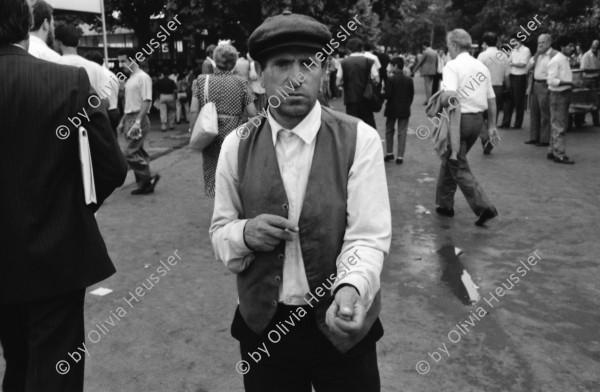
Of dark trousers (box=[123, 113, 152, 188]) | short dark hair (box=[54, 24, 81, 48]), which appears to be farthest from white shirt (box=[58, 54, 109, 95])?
dark trousers (box=[123, 113, 152, 188])

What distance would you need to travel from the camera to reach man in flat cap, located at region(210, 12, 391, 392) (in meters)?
1.92

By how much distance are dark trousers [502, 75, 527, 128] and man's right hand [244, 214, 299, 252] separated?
40.3 feet

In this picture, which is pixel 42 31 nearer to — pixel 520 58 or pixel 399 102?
pixel 399 102

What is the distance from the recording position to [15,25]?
2262 mm

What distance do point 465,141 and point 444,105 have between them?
1.70 feet

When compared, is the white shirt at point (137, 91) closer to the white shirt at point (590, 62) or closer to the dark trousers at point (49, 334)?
the dark trousers at point (49, 334)

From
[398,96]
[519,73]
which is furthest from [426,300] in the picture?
[519,73]

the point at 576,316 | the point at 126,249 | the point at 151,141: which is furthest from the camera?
the point at 151,141

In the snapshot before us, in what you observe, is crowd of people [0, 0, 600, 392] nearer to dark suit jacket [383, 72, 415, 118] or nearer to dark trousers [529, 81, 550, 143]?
dark suit jacket [383, 72, 415, 118]

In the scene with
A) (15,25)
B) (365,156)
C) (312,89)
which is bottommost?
(365,156)

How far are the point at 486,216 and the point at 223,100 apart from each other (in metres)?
2.91

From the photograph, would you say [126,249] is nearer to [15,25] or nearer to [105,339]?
[105,339]

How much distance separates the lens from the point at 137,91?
316 inches

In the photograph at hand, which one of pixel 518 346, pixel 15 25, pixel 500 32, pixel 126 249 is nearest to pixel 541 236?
pixel 518 346
